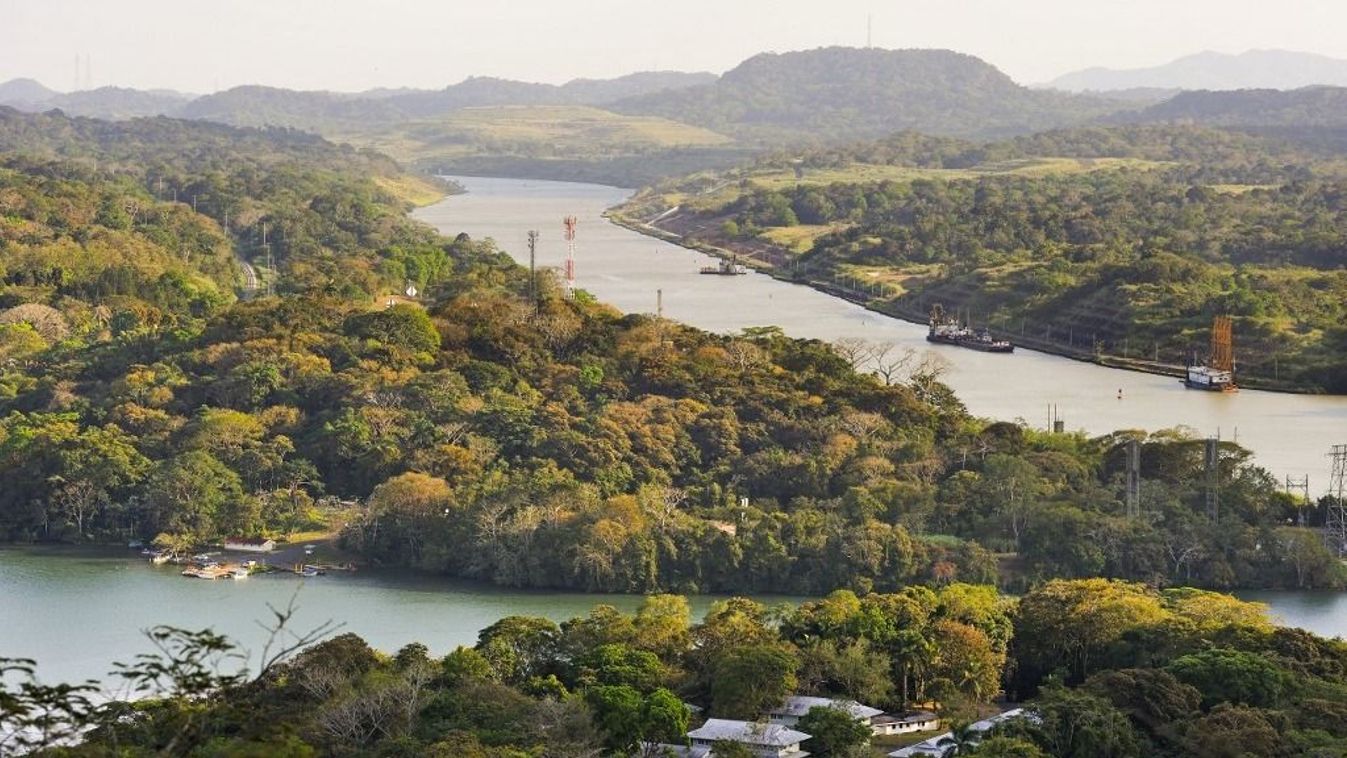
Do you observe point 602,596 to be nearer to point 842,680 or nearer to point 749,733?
Answer: point 842,680

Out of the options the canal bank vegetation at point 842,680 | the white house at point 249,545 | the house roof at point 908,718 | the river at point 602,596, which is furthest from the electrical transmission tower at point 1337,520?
the white house at point 249,545

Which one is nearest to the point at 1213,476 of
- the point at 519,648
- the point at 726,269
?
the point at 519,648

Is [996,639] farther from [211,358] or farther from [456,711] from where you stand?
[211,358]

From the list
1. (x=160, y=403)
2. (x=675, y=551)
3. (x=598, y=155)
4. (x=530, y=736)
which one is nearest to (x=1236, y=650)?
(x=530, y=736)

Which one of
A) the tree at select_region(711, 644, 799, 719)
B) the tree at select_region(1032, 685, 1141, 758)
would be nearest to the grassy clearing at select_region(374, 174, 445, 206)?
the tree at select_region(711, 644, 799, 719)

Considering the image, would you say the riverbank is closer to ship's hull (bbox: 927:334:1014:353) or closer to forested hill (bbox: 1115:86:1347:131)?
ship's hull (bbox: 927:334:1014:353)

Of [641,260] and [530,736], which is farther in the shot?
[641,260]

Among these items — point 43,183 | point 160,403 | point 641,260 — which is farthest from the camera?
point 641,260
